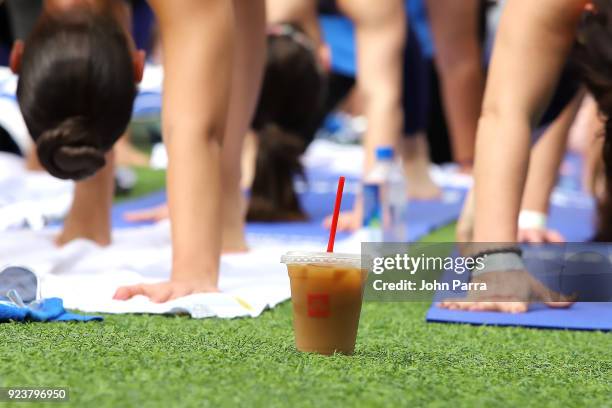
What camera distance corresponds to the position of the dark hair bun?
2305mm

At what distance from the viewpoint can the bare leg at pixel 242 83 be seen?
304cm

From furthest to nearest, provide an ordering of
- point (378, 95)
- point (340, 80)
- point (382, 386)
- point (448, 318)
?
point (340, 80), point (378, 95), point (448, 318), point (382, 386)

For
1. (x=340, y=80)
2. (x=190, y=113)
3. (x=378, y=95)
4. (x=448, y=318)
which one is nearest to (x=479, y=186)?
(x=448, y=318)

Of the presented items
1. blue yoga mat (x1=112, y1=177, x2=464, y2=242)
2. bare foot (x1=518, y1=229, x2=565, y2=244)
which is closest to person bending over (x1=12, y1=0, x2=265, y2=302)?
bare foot (x1=518, y1=229, x2=565, y2=244)

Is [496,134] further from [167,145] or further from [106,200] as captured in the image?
[106,200]

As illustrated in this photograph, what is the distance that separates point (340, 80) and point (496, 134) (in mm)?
3808

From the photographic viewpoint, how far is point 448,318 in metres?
2.19

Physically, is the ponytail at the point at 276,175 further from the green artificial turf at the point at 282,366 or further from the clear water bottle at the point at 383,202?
the green artificial turf at the point at 282,366

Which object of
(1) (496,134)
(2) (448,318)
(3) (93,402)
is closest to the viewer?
(3) (93,402)

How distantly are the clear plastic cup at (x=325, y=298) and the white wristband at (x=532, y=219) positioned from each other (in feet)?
5.90

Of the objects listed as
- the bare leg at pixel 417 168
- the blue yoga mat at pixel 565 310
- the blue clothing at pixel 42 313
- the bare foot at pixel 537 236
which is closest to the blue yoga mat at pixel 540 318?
the blue yoga mat at pixel 565 310

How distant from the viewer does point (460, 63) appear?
3807 millimetres

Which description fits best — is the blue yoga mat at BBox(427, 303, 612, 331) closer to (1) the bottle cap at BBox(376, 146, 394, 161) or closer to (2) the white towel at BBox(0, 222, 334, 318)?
(2) the white towel at BBox(0, 222, 334, 318)

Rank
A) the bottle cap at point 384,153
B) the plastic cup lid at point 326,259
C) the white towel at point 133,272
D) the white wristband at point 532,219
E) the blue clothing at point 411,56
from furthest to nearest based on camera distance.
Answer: the blue clothing at point 411,56 → the bottle cap at point 384,153 → the white wristband at point 532,219 → the white towel at point 133,272 → the plastic cup lid at point 326,259
